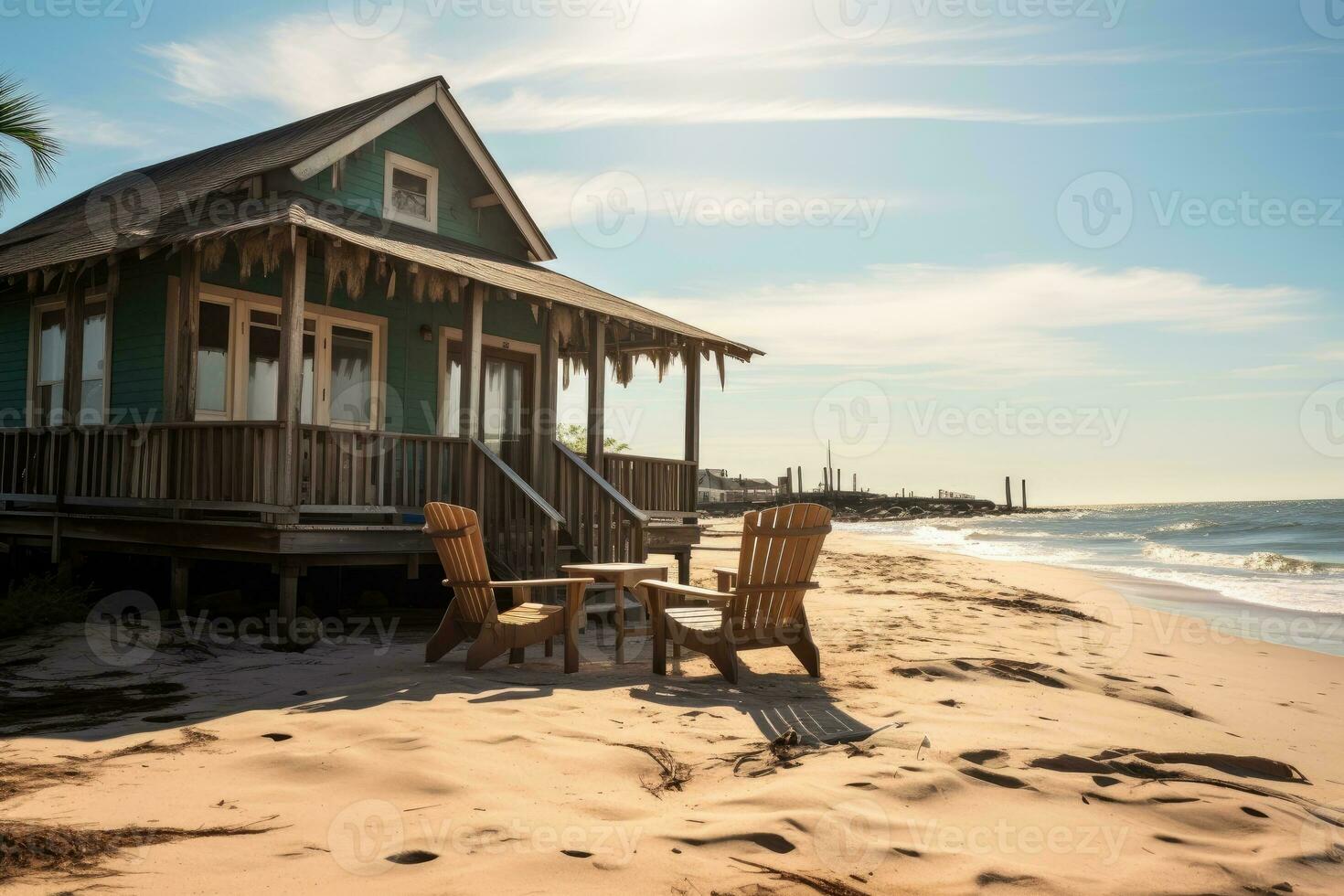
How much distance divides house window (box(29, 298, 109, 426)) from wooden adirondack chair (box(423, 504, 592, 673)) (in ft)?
19.4

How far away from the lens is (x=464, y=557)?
6.91 meters

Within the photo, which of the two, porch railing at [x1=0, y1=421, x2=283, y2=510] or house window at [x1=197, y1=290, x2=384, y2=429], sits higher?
house window at [x1=197, y1=290, x2=384, y2=429]

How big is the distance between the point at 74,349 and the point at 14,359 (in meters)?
2.15

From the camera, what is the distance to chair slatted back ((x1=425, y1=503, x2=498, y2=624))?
682 centimetres

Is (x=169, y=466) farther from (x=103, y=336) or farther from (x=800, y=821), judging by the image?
(x=800, y=821)

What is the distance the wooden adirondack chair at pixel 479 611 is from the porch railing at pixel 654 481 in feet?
14.5

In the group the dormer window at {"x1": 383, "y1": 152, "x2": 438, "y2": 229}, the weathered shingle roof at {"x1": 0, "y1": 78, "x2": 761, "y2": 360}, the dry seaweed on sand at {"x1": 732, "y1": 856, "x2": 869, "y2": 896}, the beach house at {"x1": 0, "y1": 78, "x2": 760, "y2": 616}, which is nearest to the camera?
the dry seaweed on sand at {"x1": 732, "y1": 856, "x2": 869, "y2": 896}

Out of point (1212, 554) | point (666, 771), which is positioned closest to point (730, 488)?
point (1212, 554)

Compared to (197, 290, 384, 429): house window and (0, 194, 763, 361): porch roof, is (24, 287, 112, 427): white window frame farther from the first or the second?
(197, 290, 384, 429): house window

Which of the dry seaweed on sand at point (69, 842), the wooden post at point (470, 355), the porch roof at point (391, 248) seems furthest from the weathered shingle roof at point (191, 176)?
the dry seaweed on sand at point (69, 842)

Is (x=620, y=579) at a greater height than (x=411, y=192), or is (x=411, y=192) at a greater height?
(x=411, y=192)

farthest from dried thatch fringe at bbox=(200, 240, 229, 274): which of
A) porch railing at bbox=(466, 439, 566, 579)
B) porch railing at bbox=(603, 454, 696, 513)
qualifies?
porch railing at bbox=(603, 454, 696, 513)

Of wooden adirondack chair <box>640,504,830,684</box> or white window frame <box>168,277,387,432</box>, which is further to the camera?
white window frame <box>168,277,387,432</box>

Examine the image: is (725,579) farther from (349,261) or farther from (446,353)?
(446,353)
